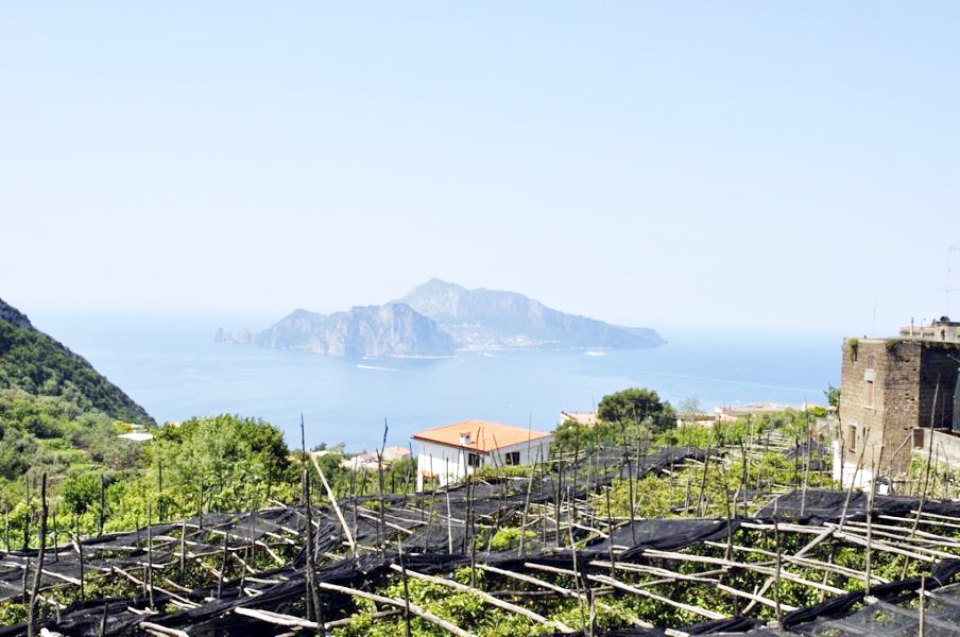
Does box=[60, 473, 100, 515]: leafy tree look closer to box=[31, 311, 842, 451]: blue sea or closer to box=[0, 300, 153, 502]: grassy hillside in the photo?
box=[0, 300, 153, 502]: grassy hillside

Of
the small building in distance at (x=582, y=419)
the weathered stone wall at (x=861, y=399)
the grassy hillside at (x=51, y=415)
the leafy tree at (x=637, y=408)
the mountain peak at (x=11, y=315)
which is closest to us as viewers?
the weathered stone wall at (x=861, y=399)

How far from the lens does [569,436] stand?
31156 millimetres

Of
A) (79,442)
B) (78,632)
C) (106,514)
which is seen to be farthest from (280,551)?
(79,442)

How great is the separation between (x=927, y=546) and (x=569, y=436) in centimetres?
2330

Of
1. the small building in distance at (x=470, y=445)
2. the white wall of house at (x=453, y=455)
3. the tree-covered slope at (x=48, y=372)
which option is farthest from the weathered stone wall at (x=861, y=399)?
the tree-covered slope at (x=48, y=372)

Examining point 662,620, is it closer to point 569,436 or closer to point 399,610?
point 399,610

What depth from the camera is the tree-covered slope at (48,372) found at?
41.8 metres

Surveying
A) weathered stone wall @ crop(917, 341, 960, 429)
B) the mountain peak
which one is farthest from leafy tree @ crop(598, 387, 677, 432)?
the mountain peak

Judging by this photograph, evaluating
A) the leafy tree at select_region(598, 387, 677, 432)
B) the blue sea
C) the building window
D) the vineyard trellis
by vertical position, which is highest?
the building window

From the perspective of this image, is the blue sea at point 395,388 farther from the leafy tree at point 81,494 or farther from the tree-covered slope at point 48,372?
the leafy tree at point 81,494

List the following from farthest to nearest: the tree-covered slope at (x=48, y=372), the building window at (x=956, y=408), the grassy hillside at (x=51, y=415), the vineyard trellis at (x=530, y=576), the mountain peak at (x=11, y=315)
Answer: the mountain peak at (x=11, y=315)
the tree-covered slope at (x=48, y=372)
the grassy hillside at (x=51, y=415)
the building window at (x=956, y=408)
the vineyard trellis at (x=530, y=576)

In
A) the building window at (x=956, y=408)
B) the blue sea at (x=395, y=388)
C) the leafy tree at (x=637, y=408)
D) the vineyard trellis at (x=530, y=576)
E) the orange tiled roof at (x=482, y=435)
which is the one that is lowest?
the blue sea at (x=395, y=388)

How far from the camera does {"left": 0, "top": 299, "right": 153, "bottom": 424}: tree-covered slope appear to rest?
41.8m

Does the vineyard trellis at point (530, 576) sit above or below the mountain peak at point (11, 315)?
below
